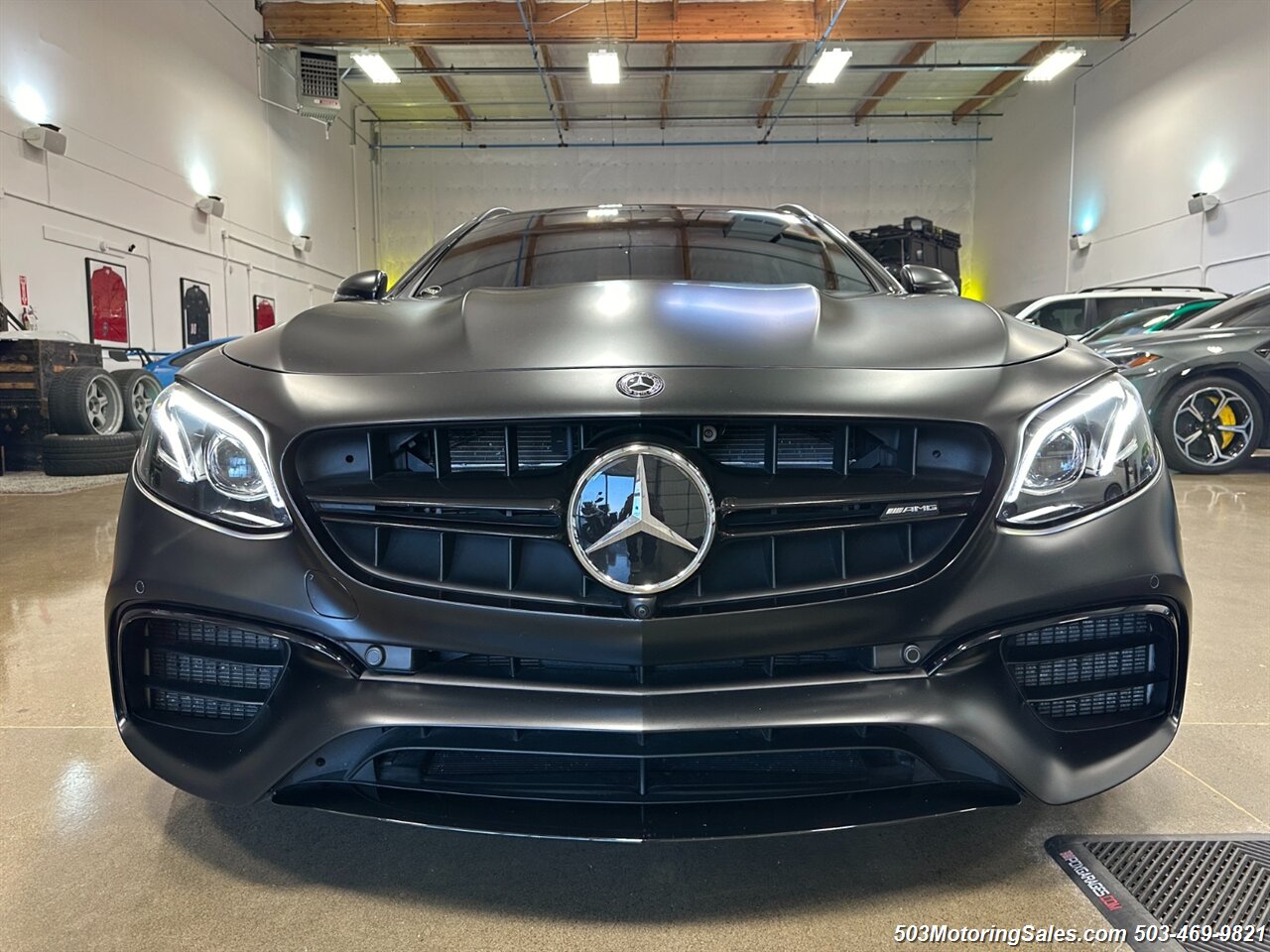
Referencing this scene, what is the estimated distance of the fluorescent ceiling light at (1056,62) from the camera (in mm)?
11547

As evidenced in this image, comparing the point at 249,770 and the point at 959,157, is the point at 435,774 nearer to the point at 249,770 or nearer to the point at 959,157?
the point at 249,770

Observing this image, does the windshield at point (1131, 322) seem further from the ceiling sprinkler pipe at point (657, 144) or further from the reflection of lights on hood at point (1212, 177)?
the ceiling sprinkler pipe at point (657, 144)

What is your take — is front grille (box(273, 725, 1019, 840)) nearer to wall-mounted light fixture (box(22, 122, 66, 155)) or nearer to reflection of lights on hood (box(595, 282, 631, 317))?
reflection of lights on hood (box(595, 282, 631, 317))

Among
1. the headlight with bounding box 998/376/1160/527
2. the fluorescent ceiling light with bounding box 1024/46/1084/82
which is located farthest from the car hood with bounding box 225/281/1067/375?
the fluorescent ceiling light with bounding box 1024/46/1084/82

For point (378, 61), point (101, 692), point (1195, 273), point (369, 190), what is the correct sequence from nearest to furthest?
point (101, 692) → point (1195, 273) → point (378, 61) → point (369, 190)

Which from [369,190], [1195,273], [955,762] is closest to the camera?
[955,762]

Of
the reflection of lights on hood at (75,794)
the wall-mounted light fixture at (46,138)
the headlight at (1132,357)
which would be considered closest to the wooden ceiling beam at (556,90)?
the wall-mounted light fixture at (46,138)

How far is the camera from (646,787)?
1.00m

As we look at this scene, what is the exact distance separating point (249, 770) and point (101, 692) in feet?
3.84

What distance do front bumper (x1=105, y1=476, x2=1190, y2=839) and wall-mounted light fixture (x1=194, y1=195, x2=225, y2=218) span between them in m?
11.2

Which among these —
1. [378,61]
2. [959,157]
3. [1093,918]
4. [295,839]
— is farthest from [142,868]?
[959,157]

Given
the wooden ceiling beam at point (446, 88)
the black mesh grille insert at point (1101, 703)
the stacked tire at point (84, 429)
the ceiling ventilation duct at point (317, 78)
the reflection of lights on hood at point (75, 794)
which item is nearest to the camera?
the black mesh grille insert at point (1101, 703)

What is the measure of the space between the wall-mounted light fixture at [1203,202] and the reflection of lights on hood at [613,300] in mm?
11731

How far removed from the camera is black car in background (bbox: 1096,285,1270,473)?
5.21 meters
